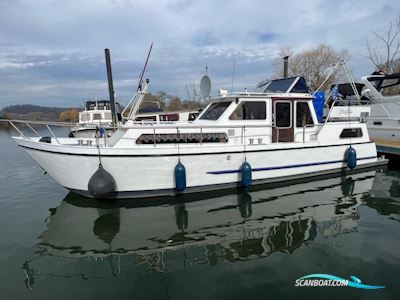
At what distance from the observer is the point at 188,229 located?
618 centimetres

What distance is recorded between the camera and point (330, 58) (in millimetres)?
30406

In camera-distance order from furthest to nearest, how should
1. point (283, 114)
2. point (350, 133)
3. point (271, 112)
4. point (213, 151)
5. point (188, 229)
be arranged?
1. point (350, 133)
2. point (283, 114)
3. point (271, 112)
4. point (213, 151)
5. point (188, 229)

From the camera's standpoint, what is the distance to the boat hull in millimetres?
7117

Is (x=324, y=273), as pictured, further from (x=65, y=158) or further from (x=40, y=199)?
(x=40, y=199)

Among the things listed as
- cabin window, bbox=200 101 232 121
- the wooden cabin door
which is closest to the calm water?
the wooden cabin door

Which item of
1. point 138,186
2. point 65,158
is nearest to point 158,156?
point 138,186

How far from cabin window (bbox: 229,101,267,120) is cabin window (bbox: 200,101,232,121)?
1.19 ft

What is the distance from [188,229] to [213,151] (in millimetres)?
2229

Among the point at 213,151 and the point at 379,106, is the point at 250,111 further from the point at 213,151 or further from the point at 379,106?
the point at 379,106

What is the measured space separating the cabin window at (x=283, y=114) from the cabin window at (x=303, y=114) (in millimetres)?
319

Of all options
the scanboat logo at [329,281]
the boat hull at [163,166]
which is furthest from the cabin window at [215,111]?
the scanboat logo at [329,281]

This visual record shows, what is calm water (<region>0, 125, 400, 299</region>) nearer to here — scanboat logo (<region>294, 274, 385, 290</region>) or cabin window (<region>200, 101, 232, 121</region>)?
scanboat logo (<region>294, 274, 385, 290</region>)

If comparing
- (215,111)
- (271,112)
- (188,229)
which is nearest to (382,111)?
(271,112)

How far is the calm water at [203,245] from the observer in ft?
13.8
